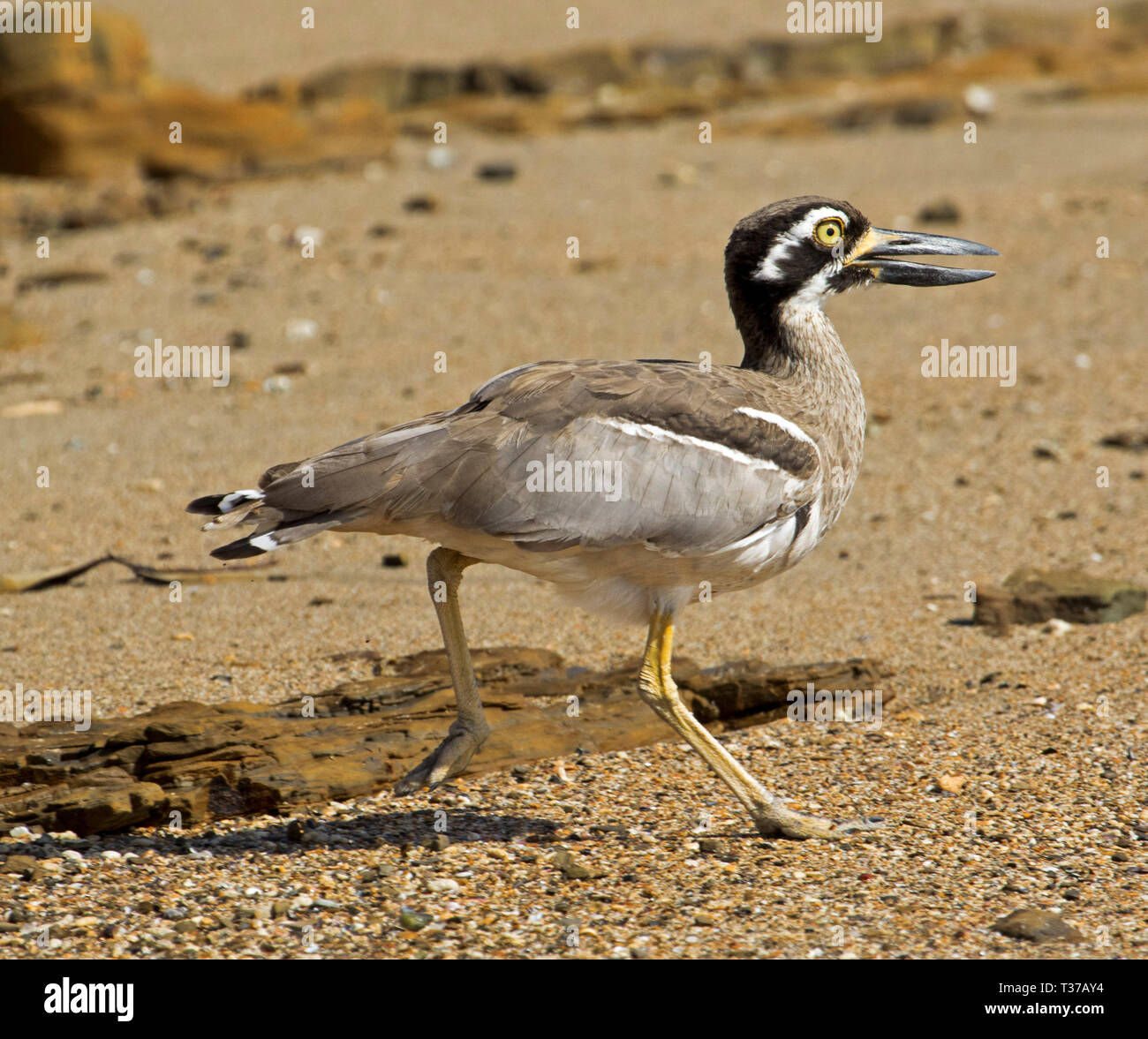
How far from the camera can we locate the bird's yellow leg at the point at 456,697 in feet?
16.9

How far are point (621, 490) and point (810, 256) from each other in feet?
4.18

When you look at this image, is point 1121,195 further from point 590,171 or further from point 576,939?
point 576,939

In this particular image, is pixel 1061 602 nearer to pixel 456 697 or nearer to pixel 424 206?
pixel 456 697

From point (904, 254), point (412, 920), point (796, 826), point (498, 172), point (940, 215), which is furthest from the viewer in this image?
point (498, 172)

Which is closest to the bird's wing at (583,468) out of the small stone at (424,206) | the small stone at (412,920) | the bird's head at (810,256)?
the bird's head at (810,256)

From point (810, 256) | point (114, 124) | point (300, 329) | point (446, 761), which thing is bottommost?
point (446, 761)

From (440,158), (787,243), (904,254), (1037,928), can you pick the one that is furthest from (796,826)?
(440,158)

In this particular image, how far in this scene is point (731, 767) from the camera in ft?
16.2

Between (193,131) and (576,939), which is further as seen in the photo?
(193,131)

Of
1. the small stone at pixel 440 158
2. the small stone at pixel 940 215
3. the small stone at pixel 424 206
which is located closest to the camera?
the small stone at pixel 940 215

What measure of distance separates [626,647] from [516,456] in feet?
7.01

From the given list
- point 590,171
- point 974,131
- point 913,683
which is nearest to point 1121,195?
point 974,131

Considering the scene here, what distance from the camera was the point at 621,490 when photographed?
4793 millimetres

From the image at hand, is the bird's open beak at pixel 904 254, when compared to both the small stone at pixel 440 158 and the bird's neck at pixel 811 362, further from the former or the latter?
the small stone at pixel 440 158
